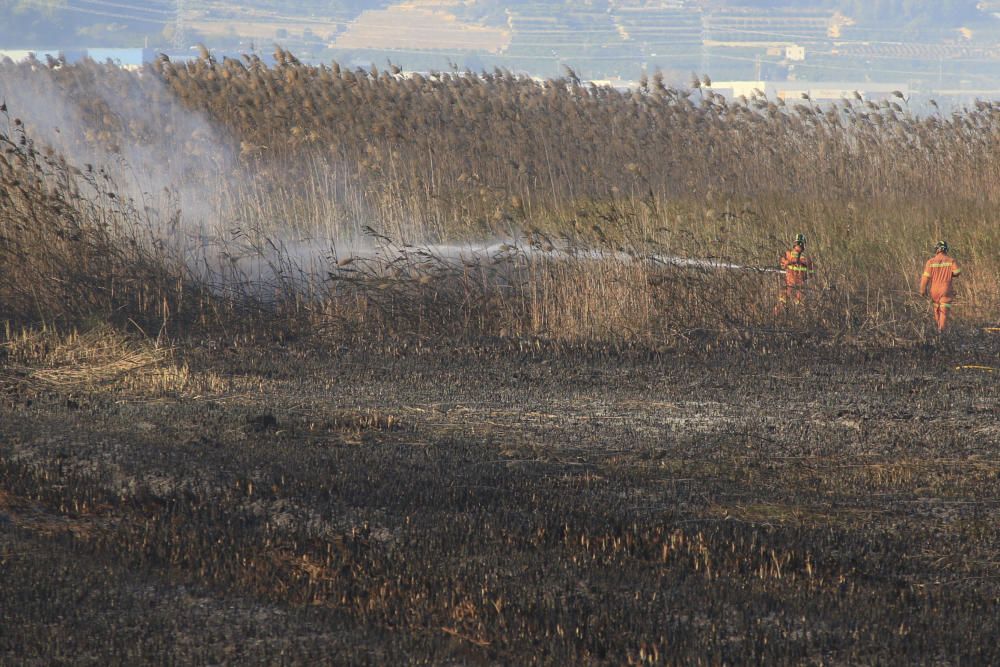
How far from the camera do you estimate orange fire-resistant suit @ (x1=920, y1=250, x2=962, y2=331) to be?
12383 mm

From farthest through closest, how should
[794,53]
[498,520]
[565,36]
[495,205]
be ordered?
[565,36]
[794,53]
[495,205]
[498,520]

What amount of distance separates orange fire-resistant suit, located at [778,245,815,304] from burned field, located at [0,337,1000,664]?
2430mm

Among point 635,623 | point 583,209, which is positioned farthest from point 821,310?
point 635,623

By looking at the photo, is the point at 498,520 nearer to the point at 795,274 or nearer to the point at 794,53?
the point at 795,274

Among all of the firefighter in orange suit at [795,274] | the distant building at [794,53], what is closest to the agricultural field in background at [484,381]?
the firefighter in orange suit at [795,274]

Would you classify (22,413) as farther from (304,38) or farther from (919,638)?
(304,38)

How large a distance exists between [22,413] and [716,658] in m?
5.60

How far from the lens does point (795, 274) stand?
13.0 meters

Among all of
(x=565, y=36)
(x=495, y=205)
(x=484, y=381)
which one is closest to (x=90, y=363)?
(x=484, y=381)

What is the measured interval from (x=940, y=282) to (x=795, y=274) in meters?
1.31

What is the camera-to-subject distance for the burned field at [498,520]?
16.9 ft

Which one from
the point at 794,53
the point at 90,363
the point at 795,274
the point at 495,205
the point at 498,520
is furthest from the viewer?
the point at 794,53

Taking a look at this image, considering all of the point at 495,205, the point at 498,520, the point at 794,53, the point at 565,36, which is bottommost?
the point at 498,520

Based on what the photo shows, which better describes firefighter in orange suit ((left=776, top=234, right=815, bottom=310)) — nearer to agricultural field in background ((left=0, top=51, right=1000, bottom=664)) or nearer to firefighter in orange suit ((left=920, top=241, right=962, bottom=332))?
agricultural field in background ((left=0, top=51, right=1000, bottom=664))
